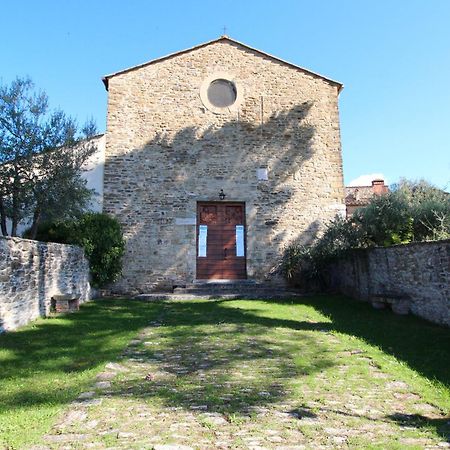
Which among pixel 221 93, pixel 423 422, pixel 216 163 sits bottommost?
pixel 423 422

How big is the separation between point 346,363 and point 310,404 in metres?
1.49

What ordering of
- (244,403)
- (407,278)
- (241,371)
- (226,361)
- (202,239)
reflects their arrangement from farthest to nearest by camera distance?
1. (202,239)
2. (407,278)
3. (226,361)
4. (241,371)
5. (244,403)

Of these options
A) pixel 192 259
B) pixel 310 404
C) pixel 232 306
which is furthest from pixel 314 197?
pixel 310 404

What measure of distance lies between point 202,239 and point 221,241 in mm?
636

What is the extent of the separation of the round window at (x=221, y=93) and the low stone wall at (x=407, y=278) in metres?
6.81

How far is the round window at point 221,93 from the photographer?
1302cm

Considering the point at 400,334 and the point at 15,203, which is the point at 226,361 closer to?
the point at 400,334

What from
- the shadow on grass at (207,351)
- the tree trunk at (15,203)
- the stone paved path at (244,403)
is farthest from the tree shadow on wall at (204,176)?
the stone paved path at (244,403)

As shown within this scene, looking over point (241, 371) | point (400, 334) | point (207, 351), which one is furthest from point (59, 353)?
point (400, 334)

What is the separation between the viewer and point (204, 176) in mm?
12398

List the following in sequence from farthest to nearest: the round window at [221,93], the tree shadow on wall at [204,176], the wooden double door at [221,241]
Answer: the round window at [221,93] → the wooden double door at [221,241] → the tree shadow on wall at [204,176]

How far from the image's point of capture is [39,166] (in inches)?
372

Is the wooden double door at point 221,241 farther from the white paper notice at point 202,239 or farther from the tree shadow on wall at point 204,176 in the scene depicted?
the tree shadow on wall at point 204,176

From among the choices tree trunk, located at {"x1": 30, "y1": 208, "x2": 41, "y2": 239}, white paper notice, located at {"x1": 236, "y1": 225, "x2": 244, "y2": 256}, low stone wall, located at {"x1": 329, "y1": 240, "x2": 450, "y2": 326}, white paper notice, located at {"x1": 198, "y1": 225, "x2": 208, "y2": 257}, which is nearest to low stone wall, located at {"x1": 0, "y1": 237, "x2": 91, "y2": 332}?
tree trunk, located at {"x1": 30, "y1": 208, "x2": 41, "y2": 239}
